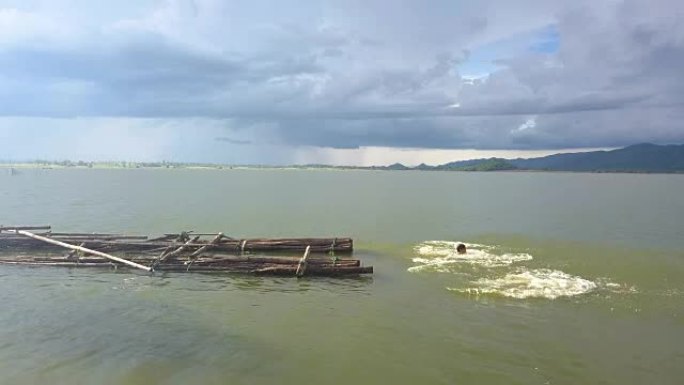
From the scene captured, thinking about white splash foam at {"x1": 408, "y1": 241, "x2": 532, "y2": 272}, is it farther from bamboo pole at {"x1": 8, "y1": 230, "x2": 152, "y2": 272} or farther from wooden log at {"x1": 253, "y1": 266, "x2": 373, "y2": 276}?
bamboo pole at {"x1": 8, "y1": 230, "x2": 152, "y2": 272}

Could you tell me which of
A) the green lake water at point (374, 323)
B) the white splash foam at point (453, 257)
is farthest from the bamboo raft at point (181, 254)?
the white splash foam at point (453, 257)

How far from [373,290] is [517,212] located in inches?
1806

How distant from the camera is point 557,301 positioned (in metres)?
21.3

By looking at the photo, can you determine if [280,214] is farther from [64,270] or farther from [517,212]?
[64,270]

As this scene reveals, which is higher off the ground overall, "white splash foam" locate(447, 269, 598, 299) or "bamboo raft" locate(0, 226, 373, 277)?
"bamboo raft" locate(0, 226, 373, 277)

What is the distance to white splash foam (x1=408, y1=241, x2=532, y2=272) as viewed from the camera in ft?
94.9

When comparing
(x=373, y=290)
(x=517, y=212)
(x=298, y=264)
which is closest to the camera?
(x=373, y=290)

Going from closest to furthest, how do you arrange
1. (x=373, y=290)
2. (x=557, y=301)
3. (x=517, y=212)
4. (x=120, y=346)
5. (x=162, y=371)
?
(x=162, y=371) → (x=120, y=346) → (x=557, y=301) → (x=373, y=290) → (x=517, y=212)

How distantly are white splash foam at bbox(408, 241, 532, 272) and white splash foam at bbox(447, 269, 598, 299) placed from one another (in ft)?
10.7

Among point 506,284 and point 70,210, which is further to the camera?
point 70,210

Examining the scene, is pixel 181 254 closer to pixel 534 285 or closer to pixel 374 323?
pixel 374 323

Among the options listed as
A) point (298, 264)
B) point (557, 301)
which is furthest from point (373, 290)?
point (557, 301)

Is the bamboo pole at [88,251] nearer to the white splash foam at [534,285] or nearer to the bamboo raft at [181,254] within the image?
the bamboo raft at [181,254]

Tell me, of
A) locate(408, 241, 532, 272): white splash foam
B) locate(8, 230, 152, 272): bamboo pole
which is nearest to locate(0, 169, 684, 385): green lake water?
locate(408, 241, 532, 272): white splash foam
